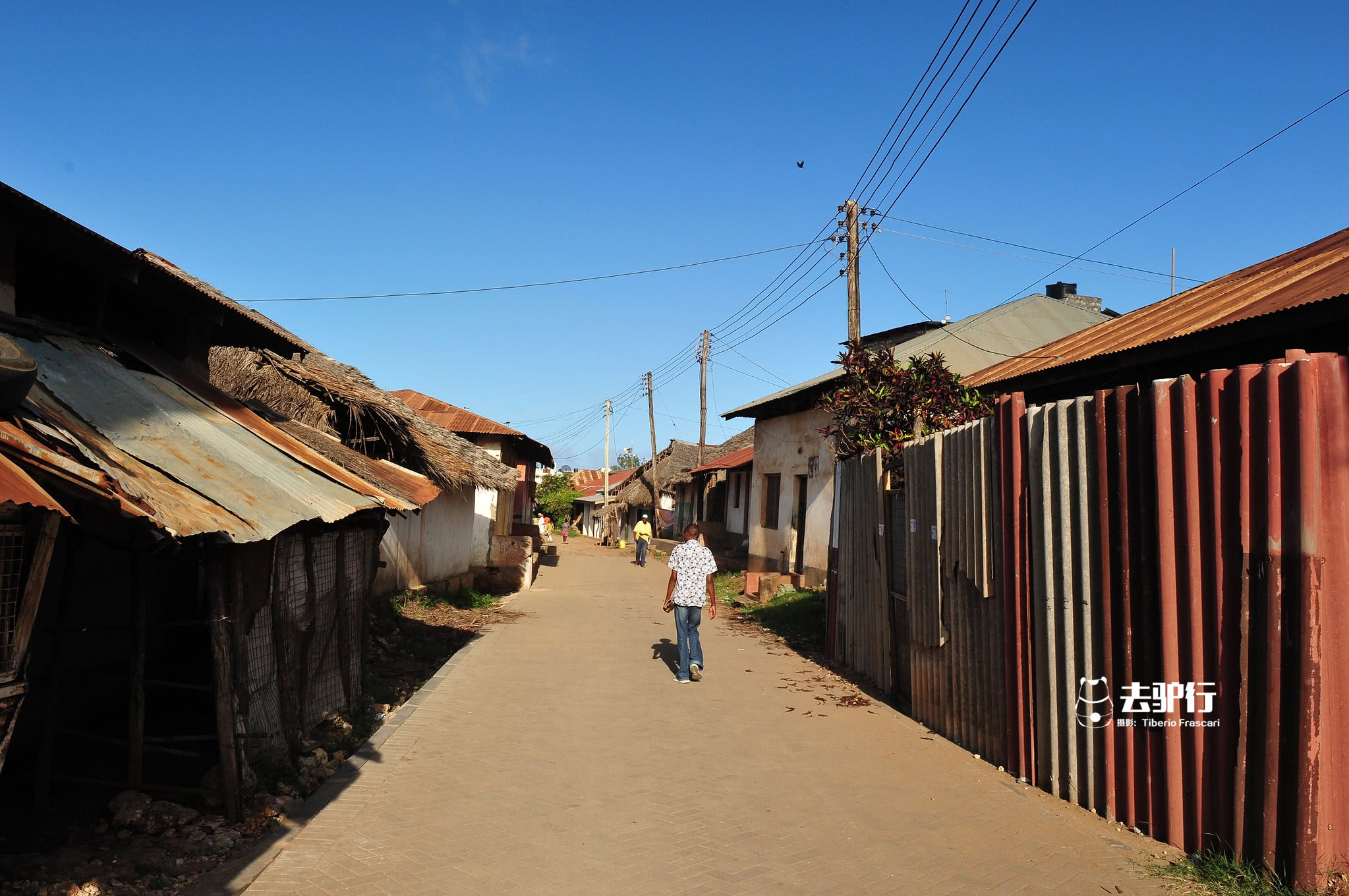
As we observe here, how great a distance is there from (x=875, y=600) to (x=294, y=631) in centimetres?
551

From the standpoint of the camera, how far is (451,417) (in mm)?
22078

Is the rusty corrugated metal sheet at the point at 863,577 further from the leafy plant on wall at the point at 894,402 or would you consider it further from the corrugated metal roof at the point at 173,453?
the corrugated metal roof at the point at 173,453

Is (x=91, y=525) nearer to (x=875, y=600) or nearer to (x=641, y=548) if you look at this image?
(x=875, y=600)

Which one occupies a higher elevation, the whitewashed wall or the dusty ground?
the whitewashed wall

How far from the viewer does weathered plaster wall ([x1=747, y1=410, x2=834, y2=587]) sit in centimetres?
1786

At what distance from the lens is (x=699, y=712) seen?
27.0ft

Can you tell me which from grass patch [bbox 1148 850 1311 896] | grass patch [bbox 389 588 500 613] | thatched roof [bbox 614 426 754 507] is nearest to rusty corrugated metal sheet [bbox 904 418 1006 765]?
grass patch [bbox 1148 850 1311 896]

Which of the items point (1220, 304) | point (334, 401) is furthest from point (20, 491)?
point (1220, 304)

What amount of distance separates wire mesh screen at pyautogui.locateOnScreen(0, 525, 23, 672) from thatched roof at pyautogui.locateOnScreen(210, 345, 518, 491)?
6845mm

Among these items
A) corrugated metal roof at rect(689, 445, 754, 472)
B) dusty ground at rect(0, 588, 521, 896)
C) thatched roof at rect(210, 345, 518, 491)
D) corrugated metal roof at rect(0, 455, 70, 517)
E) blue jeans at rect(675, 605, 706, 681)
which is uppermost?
corrugated metal roof at rect(689, 445, 754, 472)

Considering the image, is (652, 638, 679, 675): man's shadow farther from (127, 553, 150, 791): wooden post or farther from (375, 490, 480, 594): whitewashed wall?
(127, 553, 150, 791): wooden post

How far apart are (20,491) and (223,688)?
8.09 ft

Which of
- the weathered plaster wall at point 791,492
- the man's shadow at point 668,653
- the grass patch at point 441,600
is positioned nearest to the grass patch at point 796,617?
the weathered plaster wall at point 791,492

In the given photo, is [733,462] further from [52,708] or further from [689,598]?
[52,708]
